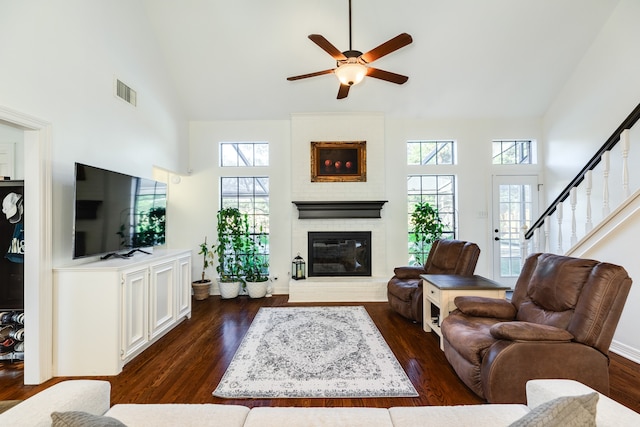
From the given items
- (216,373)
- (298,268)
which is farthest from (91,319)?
(298,268)

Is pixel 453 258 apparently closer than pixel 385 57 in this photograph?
Yes

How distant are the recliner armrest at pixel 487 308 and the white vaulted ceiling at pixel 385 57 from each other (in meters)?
3.34

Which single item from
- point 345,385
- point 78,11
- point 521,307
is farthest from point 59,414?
point 78,11

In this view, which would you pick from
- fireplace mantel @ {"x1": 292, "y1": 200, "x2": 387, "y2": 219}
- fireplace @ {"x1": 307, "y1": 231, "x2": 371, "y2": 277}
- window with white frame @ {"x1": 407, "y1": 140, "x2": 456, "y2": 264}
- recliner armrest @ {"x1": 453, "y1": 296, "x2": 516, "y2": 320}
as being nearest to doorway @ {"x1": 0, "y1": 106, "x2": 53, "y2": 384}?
fireplace mantel @ {"x1": 292, "y1": 200, "x2": 387, "y2": 219}

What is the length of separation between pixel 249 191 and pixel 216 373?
324cm

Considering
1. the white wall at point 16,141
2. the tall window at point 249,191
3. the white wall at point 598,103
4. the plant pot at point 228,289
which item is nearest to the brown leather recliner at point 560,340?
the white wall at point 598,103

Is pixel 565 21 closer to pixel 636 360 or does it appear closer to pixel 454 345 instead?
pixel 636 360

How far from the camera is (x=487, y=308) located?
8.29 ft

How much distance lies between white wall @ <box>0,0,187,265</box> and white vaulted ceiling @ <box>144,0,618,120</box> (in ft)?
2.29

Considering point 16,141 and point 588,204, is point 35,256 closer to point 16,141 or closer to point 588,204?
point 16,141

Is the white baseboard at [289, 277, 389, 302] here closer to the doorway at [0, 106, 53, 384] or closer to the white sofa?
the doorway at [0, 106, 53, 384]

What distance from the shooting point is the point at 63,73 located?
261 cm

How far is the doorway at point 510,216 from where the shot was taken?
513cm

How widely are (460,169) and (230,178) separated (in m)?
3.95
